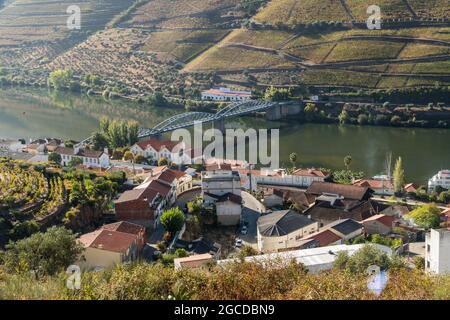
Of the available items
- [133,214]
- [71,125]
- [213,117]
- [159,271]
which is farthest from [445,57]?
[159,271]

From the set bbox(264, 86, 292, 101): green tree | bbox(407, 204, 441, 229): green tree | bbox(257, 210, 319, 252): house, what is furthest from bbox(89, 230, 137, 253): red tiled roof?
bbox(264, 86, 292, 101): green tree

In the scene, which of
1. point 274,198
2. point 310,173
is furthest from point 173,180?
point 310,173

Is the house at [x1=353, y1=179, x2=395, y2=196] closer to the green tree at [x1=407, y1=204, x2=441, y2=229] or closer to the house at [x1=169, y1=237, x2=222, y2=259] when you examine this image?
the green tree at [x1=407, y1=204, x2=441, y2=229]

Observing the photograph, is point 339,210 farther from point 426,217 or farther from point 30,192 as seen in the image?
point 30,192

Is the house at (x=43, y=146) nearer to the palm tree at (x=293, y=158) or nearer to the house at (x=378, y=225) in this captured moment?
the palm tree at (x=293, y=158)

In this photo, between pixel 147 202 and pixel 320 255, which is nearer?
pixel 320 255

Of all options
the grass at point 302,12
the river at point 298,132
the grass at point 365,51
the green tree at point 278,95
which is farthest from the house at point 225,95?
the grass at point 302,12

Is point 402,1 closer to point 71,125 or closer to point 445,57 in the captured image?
point 445,57
